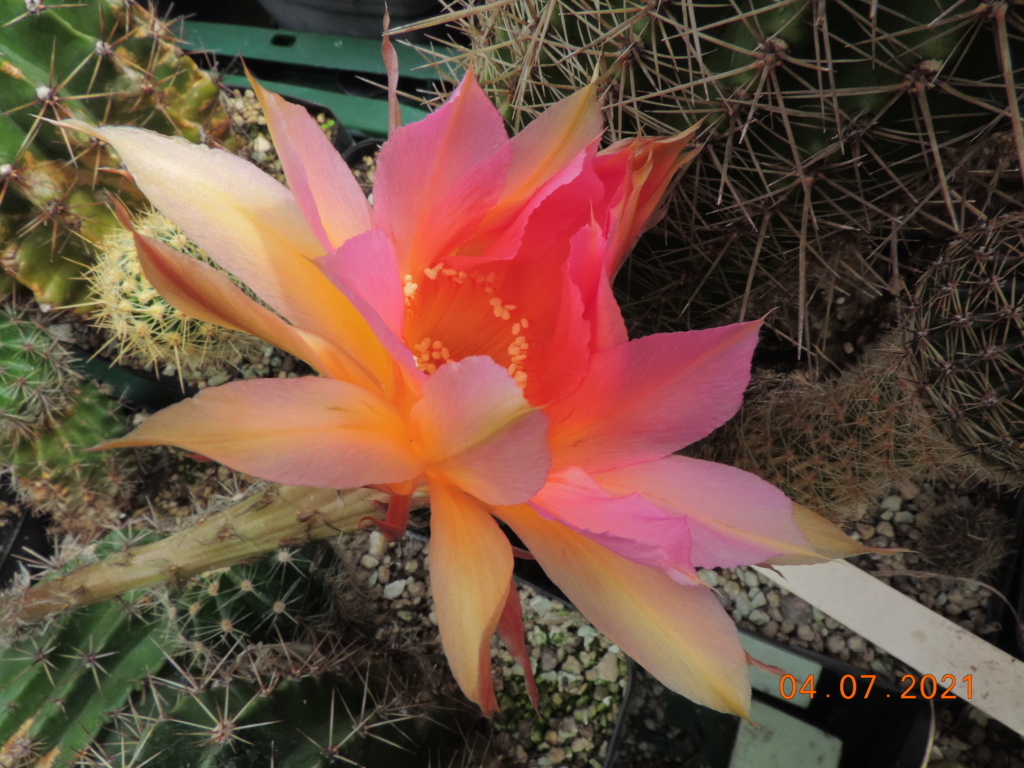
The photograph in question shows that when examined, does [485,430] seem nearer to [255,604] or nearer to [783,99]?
[783,99]

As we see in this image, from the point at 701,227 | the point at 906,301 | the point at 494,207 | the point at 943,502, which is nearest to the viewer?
the point at 494,207

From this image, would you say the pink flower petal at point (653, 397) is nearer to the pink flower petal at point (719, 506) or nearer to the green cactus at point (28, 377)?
the pink flower petal at point (719, 506)

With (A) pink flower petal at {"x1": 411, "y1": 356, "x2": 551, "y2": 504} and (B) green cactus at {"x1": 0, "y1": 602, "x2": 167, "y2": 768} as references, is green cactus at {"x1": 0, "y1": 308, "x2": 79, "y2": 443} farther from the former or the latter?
(A) pink flower petal at {"x1": 411, "y1": 356, "x2": 551, "y2": 504}

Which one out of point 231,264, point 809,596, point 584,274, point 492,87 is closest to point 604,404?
point 584,274

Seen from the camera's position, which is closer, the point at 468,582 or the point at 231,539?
the point at 468,582

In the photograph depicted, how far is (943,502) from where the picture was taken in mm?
943

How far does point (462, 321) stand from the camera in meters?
0.43

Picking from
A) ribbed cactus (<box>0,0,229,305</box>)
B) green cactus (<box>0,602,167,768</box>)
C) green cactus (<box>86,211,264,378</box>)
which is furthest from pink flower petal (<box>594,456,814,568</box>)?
ribbed cactus (<box>0,0,229,305</box>)

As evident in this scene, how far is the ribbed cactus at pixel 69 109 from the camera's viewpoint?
2.64 feet

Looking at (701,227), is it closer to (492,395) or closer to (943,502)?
(492,395)

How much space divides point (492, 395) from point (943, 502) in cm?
89

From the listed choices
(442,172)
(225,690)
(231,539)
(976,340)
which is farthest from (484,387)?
(976,340)
